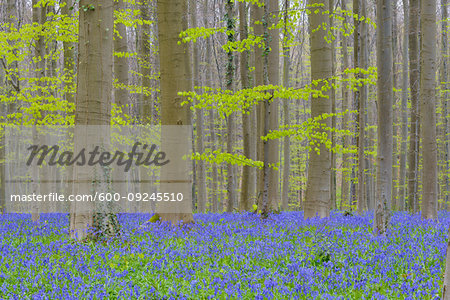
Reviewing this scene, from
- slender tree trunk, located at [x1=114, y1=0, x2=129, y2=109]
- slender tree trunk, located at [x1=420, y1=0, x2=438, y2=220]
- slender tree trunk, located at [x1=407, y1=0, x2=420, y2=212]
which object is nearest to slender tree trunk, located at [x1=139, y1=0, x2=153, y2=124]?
slender tree trunk, located at [x1=114, y1=0, x2=129, y2=109]

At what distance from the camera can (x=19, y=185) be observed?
135 ft

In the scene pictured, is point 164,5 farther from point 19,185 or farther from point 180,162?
point 19,185

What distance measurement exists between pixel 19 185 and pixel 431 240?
41.1 m

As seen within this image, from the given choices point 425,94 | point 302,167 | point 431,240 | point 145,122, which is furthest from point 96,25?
point 302,167

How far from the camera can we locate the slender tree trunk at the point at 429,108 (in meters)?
11.5

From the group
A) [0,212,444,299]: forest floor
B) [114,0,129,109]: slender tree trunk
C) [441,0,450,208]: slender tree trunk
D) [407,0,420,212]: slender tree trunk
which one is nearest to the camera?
[0,212,444,299]: forest floor

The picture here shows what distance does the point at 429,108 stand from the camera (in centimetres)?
1164

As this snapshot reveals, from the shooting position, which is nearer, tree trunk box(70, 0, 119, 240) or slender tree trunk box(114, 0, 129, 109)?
tree trunk box(70, 0, 119, 240)

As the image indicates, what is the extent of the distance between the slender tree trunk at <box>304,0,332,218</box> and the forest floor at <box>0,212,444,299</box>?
2834mm

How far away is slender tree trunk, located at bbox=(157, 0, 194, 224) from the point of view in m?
10.3

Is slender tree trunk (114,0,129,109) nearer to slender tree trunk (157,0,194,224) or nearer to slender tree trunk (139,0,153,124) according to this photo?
slender tree trunk (139,0,153,124)

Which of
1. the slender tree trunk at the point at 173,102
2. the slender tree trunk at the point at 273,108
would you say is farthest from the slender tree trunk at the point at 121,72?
the slender tree trunk at the point at 273,108

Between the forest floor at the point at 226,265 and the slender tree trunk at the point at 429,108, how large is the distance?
250 cm

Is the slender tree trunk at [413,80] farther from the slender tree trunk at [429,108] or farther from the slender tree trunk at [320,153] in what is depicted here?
the slender tree trunk at [320,153]
